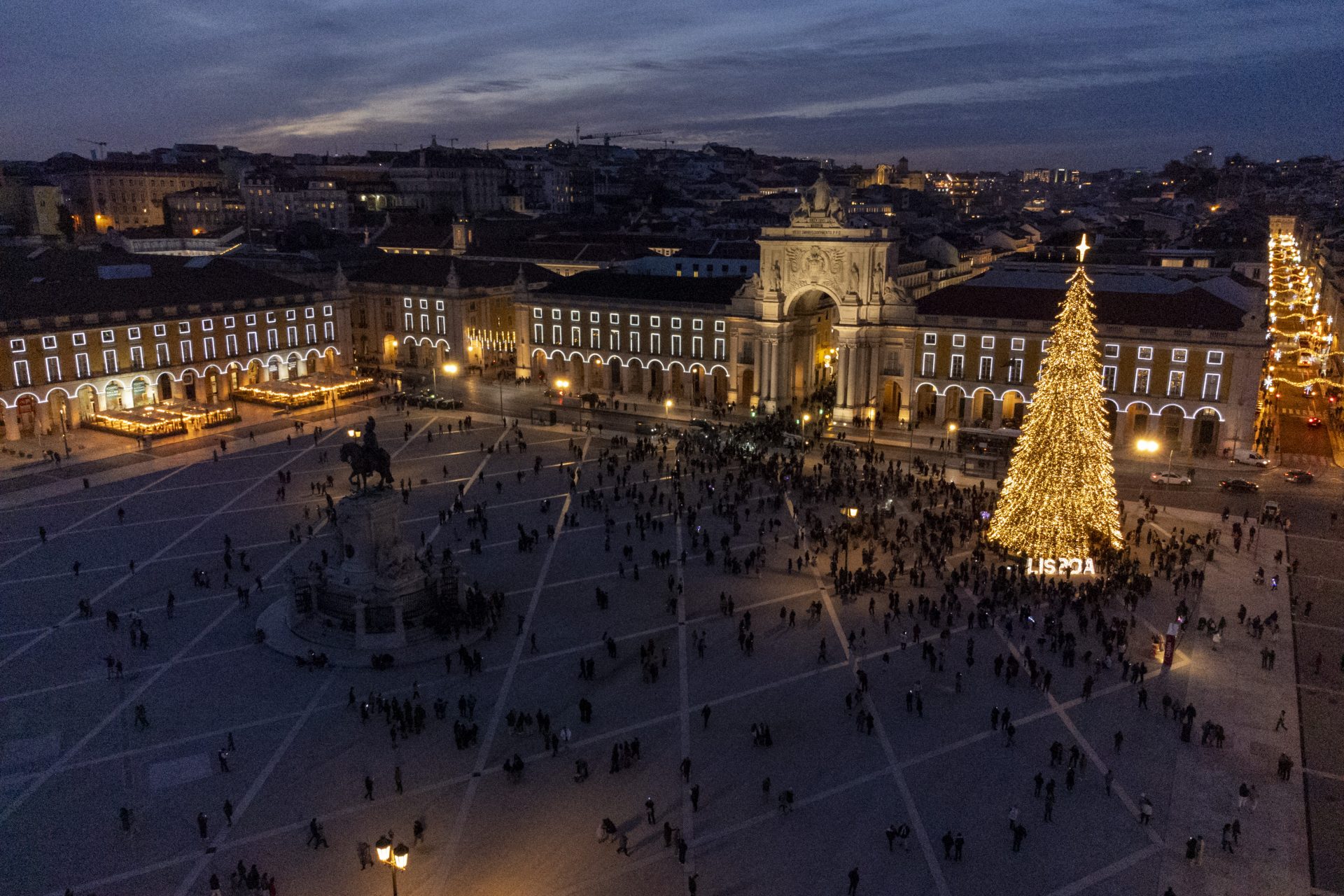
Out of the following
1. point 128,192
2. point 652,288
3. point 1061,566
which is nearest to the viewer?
point 1061,566

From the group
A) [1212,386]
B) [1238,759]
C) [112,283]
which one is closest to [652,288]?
[112,283]

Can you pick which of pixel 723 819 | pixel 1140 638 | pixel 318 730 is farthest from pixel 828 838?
pixel 1140 638

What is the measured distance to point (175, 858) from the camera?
71.5 feet

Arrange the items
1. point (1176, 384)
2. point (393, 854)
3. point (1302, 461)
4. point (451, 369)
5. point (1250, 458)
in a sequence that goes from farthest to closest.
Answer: point (451, 369) < point (1176, 384) < point (1302, 461) < point (1250, 458) < point (393, 854)

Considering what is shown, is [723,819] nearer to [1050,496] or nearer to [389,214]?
[1050,496]

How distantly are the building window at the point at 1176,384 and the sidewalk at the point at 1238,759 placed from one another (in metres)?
20.4

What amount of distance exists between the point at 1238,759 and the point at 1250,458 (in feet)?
109

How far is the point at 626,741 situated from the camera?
26.3 metres

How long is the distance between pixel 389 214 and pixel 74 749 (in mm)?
119714

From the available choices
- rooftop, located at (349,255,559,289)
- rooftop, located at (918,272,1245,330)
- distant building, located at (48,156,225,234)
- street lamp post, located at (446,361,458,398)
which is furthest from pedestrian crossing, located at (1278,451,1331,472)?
distant building, located at (48,156,225,234)

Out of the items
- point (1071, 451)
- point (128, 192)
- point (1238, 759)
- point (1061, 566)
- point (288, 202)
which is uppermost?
point (128, 192)

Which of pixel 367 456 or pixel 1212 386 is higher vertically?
pixel 367 456

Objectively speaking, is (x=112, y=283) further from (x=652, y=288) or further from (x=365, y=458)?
(x=365, y=458)

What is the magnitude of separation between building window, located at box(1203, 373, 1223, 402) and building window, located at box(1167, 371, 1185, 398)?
1.13 m
